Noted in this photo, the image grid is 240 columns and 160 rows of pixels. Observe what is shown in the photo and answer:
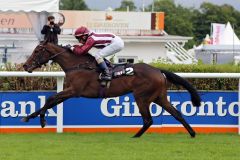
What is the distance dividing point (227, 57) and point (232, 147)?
29.3 m

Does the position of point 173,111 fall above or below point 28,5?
below

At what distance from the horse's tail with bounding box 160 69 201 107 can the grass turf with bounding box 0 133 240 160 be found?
0.59 m

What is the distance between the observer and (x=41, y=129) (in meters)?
11.9

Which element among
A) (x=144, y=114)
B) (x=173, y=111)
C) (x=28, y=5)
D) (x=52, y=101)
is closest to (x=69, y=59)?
(x=52, y=101)

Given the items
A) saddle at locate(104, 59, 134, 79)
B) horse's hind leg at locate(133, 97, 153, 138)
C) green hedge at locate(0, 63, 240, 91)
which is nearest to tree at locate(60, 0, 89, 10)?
green hedge at locate(0, 63, 240, 91)

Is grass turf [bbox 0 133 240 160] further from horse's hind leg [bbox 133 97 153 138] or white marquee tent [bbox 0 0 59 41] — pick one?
white marquee tent [bbox 0 0 59 41]

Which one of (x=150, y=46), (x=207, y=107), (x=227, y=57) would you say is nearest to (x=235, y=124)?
(x=207, y=107)

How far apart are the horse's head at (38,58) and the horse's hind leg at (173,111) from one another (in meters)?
1.86

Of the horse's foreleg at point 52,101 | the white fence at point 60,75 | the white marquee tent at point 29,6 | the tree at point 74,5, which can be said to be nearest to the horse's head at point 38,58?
the white fence at point 60,75

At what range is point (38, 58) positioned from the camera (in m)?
11.2

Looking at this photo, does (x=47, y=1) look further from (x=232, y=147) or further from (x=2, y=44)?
(x=2, y=44)

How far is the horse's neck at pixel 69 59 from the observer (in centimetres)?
1121

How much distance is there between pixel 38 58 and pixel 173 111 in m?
2.27

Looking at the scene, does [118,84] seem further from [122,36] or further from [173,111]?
[122,36]
